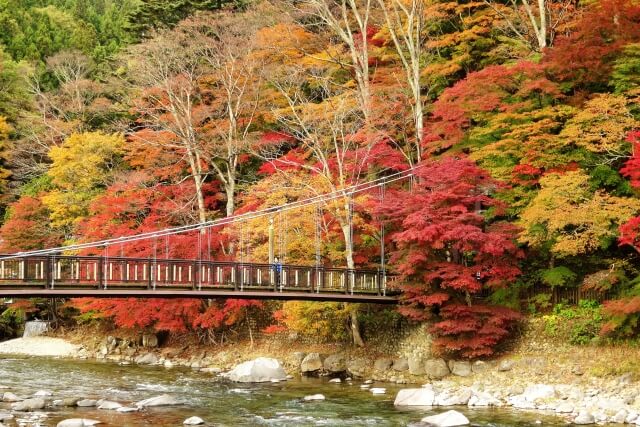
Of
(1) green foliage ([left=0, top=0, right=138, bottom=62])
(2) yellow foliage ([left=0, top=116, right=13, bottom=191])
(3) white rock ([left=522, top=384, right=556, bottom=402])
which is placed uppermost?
(1) green foliage ([left=0, top=0, right=138, bottom=62])

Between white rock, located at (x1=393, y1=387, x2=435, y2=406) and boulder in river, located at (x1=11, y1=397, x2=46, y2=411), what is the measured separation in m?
7.91

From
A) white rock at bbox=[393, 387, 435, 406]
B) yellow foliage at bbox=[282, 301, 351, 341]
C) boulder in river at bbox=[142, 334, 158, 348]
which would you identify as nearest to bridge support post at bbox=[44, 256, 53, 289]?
white rock at bbox=[393, 387, 435, 406]

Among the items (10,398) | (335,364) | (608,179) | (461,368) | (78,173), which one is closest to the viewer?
(10,398)

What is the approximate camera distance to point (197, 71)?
32.1 m

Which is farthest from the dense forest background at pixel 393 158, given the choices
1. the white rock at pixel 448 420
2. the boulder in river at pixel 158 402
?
the boulder in river at pixel 158 402

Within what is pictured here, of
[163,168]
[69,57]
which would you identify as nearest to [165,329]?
[163,168]

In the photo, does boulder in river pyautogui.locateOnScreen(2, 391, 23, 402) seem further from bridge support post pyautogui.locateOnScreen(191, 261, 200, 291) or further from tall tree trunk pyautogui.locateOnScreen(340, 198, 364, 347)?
tall tree trunk pyautogui.locateOnScreen(340, 198, 364, 347)

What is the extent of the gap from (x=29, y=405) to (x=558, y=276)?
13376 millimetres

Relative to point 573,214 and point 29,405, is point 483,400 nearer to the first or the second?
point 573,214

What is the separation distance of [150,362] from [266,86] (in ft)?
39.9

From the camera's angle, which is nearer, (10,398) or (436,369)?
(10,398)

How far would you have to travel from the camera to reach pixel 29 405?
17797 millimetres

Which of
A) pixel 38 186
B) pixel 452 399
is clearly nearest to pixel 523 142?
pixel 452 399

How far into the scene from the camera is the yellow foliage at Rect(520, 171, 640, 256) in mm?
18734
